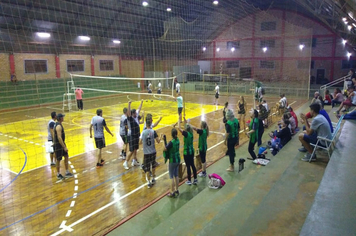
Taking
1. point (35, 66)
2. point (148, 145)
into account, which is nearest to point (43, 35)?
point (35, 66)

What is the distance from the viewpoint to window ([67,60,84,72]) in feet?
73.4

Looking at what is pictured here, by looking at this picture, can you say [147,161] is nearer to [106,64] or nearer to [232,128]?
[232,128]

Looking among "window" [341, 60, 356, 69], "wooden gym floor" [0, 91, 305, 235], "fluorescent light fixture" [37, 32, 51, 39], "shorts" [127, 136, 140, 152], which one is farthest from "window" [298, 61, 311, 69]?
"fluorescent light fixture" [37, 32, 51, 39]

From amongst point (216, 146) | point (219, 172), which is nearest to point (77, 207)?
point (219, 172)

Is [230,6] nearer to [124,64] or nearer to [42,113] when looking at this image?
[124,64]

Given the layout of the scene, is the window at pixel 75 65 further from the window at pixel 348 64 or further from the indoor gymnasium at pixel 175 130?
the window at pixel 348 64

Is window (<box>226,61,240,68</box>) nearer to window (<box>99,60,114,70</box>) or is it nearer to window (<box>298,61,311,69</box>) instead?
window (<box>298,61,311,69</box>)

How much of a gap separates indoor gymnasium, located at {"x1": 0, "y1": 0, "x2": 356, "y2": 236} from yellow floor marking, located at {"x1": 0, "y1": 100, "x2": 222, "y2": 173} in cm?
7

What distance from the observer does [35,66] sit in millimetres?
19984

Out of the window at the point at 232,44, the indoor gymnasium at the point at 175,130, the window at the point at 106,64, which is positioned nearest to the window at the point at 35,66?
the indoor gymnasium at the point at 175,130

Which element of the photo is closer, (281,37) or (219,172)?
(219,172)

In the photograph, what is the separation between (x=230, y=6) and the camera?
18953 millimetres

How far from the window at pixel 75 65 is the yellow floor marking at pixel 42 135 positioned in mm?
7620

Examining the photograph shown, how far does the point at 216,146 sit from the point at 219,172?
2280 millimetres
